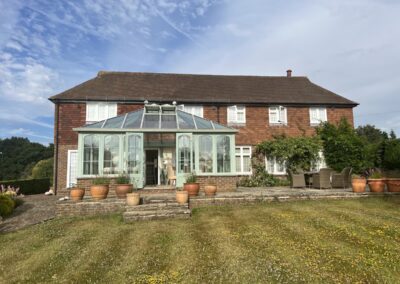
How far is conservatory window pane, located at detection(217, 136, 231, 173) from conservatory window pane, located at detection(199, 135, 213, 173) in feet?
1.17

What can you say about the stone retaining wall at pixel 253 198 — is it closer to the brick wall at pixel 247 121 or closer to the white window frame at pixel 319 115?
the brick wall at pixel 247 121

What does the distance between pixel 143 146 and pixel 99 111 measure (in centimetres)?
622

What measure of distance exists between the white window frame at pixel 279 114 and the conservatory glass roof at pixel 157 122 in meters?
6.68

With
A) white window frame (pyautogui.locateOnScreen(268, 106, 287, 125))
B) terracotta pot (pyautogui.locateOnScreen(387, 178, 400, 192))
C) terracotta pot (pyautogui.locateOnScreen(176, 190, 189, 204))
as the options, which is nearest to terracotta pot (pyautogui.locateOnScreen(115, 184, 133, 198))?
terracotta pot (pyautogui.locateOnScreen(176, 190, 189, 204))

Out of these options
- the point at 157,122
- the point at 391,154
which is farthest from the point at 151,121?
the point at 391,154

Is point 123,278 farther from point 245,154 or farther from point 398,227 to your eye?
point 245,154

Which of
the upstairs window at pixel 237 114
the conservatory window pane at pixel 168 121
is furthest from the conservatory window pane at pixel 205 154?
the upstairs window at pixel 237 114

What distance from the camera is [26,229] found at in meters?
7.88

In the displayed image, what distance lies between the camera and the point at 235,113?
58.2ft

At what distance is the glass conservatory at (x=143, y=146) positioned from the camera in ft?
37.4

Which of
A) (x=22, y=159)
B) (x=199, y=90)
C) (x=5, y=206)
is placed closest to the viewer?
(x=5, y=206)

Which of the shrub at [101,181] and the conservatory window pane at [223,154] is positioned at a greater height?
the conservatory window pane at [223,154]

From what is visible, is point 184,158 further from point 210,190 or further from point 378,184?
point 378,184

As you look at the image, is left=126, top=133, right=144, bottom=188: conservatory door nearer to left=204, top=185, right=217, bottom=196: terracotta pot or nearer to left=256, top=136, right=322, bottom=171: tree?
left=204, top=185, right=217, bottom=196: terracotta pot
